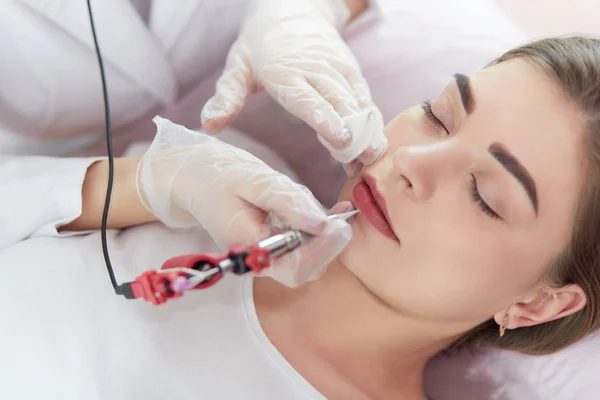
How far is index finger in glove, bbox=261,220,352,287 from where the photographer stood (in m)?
0.82

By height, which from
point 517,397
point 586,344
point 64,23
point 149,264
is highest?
point 64,23

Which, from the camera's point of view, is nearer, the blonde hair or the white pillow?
the blonde hair

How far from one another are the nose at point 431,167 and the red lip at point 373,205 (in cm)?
6

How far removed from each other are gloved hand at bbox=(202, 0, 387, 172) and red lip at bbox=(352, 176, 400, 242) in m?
0.04

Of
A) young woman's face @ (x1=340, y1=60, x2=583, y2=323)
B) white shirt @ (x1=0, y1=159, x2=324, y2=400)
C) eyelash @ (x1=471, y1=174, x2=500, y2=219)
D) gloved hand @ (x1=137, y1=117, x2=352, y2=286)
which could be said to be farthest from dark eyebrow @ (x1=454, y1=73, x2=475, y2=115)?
white shirt @ (x1=0, y1=159, x2=324, y2=400)

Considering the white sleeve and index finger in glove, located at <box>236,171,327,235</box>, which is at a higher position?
index finger in glove, located at <box>236,171,327,235</box>

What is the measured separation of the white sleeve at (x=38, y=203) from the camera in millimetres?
1019

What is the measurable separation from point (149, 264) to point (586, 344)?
0.88m

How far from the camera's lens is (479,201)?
0.87 meters

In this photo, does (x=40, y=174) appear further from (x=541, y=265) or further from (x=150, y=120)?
(x=541, y=265)

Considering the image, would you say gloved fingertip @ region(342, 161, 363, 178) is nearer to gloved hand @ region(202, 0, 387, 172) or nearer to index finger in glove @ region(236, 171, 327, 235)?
gloved hand @ region(202, 0, 387, 172)

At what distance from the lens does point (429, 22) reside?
1.43 metres

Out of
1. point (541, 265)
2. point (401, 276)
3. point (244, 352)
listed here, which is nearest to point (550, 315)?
point (541, 265)

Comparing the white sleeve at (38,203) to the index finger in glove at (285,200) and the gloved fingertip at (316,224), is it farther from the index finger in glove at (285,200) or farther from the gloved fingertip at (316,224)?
the gloved fingertip at (316,224)
